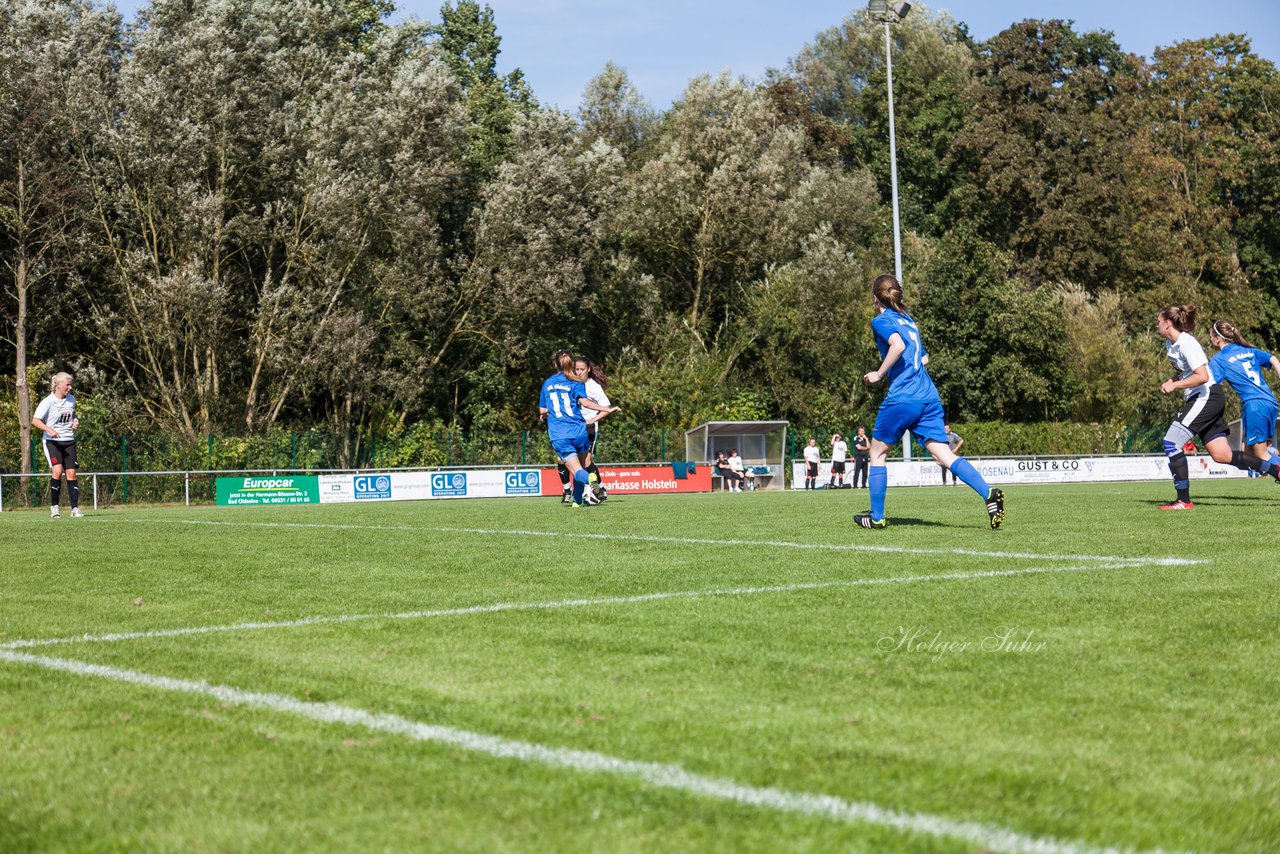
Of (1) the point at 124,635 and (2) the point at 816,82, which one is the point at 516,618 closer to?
(1) the point at 124,635

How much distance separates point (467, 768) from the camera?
11.1 feet

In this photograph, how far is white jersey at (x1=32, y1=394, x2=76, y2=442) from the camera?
61.3 feet

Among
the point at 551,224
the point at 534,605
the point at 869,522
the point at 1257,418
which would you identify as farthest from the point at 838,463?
the point at 534,605

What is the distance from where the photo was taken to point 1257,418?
15383 millimetres

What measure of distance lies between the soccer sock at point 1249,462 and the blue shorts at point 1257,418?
0.28 metres

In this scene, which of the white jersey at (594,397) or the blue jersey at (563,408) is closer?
the blue jersey at (563,408)

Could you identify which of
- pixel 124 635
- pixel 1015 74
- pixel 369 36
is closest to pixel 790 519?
pixel 124 635

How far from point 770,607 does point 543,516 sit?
9.75 m

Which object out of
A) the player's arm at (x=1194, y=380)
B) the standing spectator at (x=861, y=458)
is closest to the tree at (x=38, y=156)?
the standing spectator at (x=861, y=458)

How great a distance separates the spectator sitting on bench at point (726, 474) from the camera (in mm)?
37594

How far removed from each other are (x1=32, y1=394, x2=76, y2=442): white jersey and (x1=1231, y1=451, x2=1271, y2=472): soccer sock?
49.3ft

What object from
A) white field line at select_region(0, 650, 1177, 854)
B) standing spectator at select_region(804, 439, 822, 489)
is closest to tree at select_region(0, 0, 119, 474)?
standing spectator at select_region(804, 439, 822, 489)

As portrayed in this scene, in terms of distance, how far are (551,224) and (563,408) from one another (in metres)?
23.4

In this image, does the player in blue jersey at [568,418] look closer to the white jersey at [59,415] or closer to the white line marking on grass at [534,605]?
the white jersey at [59,415]
